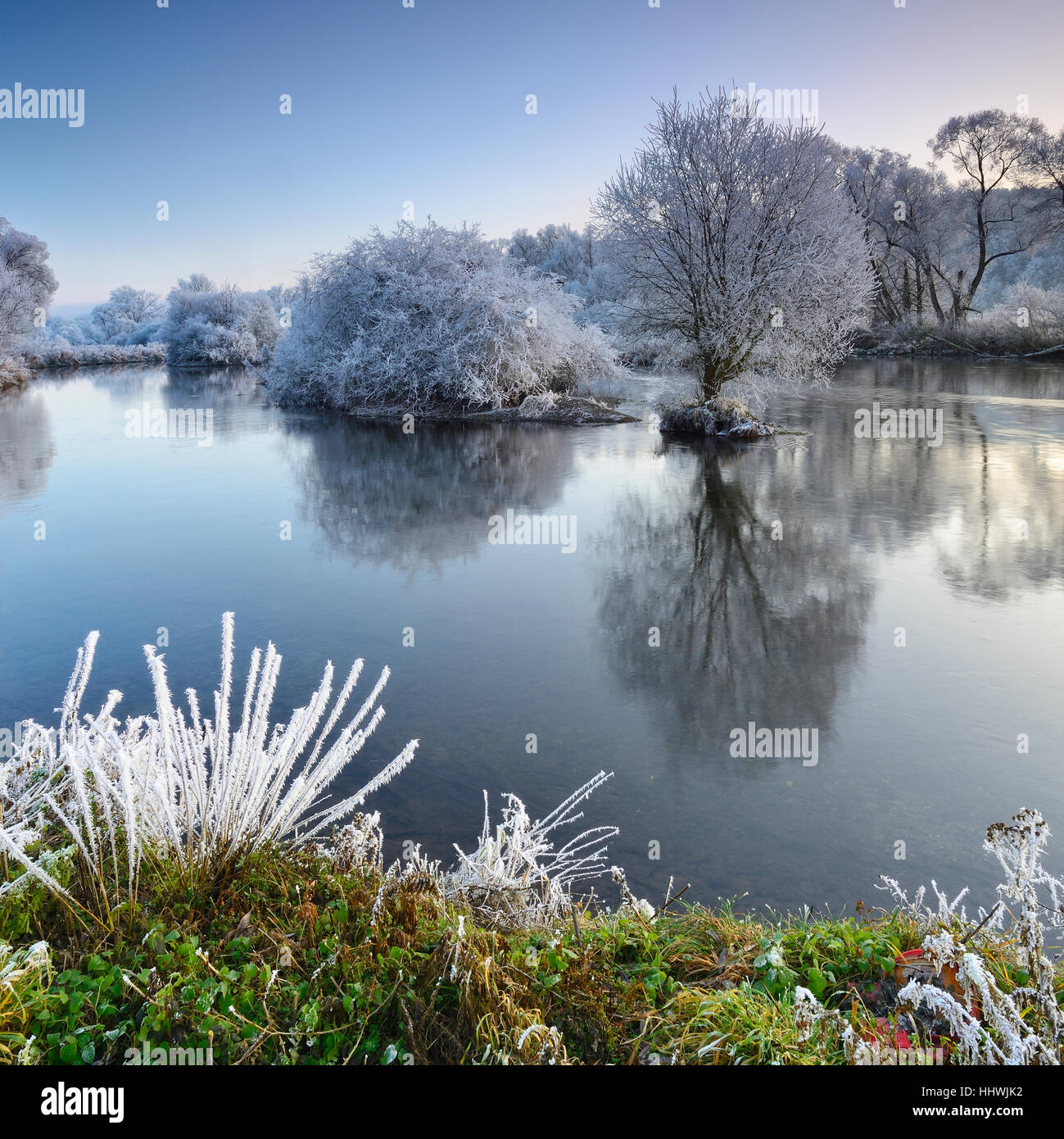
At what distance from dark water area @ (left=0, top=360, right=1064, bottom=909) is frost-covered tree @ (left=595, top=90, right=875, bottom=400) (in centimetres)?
335

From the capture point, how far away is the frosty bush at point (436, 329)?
22.8 meters

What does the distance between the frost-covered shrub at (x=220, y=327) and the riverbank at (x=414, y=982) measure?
49962 mm

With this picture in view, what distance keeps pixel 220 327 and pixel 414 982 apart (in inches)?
2233

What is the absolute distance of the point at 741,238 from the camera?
57.2 feet

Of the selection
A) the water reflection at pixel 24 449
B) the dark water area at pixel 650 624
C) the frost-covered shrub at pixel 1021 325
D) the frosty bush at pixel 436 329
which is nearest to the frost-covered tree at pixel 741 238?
the dark water area at pixel 650 624

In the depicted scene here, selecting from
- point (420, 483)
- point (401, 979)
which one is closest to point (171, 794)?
point (401, 979)

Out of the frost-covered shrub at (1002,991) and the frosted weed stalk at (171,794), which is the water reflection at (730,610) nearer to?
the frost-covered shrub at (1002,991)

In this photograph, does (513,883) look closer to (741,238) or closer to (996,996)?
(996,996)

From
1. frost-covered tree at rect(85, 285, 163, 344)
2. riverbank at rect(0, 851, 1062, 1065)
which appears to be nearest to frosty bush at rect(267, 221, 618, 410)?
riverbank at rect(0, 851, 1062, 1065)

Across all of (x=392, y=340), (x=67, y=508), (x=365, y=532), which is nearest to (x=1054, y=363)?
(x=392, y=340)

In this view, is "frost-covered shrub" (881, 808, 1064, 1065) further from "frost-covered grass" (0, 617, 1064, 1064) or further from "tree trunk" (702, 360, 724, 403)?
"tree trunk" (702, 360, 724, 403)

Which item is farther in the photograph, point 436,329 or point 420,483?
point 436,329

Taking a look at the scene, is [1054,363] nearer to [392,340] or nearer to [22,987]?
[392,340]

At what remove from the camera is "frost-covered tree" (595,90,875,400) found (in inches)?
671
